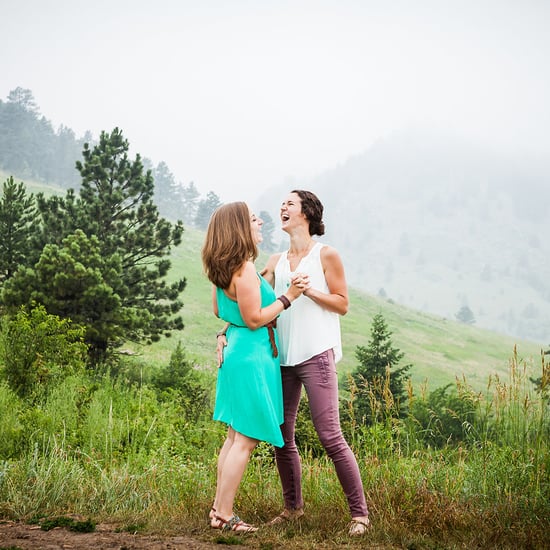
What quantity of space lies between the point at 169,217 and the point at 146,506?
91.6 m

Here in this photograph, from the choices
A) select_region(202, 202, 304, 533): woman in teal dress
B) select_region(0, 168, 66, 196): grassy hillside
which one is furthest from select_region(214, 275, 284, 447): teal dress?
select_region(0, 168, 66, 196): grassy hillside

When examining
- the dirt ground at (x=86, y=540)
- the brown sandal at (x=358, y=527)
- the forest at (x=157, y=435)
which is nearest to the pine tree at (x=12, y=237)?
the forest at (x=157, y=435)

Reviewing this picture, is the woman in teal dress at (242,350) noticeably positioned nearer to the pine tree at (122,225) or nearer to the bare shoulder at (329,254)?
the bare shoulder at (329,254)

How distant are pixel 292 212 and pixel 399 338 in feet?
164

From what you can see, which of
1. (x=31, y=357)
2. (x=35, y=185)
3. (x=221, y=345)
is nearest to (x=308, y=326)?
(x=221, y=345)

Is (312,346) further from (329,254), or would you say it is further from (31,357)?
(31,357)

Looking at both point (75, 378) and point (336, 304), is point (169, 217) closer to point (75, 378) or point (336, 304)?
point (75, 378)

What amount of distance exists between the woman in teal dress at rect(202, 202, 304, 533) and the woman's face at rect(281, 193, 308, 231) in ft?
1.27

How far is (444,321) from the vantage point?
2876 inches

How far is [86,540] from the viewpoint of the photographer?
10.8 ft

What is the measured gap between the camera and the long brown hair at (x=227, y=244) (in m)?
3.63

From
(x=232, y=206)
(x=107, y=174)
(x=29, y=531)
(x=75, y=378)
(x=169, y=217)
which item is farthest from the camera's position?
(x=169, y=217)

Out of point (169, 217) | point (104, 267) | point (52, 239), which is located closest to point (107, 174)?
point (52, 239)

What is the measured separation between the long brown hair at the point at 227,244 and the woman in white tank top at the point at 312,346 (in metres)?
0.38
